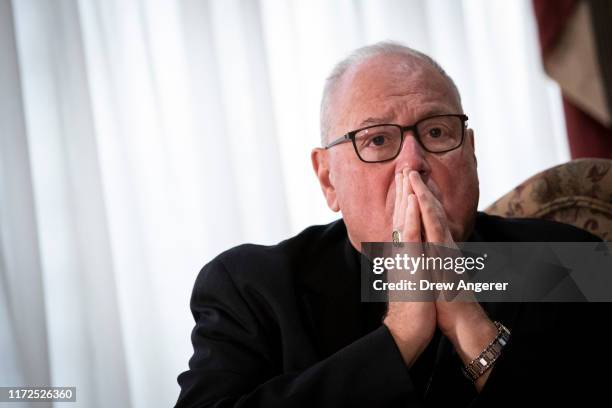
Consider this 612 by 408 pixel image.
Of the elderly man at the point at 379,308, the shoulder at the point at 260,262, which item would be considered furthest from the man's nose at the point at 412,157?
the shoulder at the point at 260,262

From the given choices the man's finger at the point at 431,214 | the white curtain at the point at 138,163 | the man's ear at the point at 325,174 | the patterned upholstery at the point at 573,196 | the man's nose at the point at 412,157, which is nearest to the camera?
the man's finger at the point at 431,214

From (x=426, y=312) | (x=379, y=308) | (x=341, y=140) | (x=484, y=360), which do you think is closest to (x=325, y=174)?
(x=341, y=140)

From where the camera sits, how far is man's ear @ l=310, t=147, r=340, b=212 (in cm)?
154

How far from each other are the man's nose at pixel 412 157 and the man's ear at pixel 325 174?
0.25m

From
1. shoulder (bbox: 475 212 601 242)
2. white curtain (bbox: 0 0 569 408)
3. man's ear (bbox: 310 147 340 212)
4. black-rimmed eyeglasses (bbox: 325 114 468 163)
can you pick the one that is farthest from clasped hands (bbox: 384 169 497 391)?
white curtain (bbox: 0 0 569 408)

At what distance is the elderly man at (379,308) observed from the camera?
1088 mm

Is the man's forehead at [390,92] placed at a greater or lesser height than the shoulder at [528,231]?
greater

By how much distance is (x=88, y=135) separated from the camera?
227 centimetres

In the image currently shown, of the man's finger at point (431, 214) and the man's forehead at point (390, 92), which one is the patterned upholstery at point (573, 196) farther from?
the man's finger at point (431, 214)

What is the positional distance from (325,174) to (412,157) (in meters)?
0.32

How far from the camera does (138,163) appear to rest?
2.33 metres

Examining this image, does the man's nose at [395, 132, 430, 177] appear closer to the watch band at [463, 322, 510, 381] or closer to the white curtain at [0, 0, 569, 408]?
the watch band at [463, 322, 510, 381]

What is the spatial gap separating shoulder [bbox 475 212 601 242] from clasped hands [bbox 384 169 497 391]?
44 centimetres

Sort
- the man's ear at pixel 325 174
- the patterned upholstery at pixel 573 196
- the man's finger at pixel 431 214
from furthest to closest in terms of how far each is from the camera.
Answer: the patterned upholstery at pixel 573 196 → the man's ear at pixel 325 174 → the man's finger at pixel 431 214
